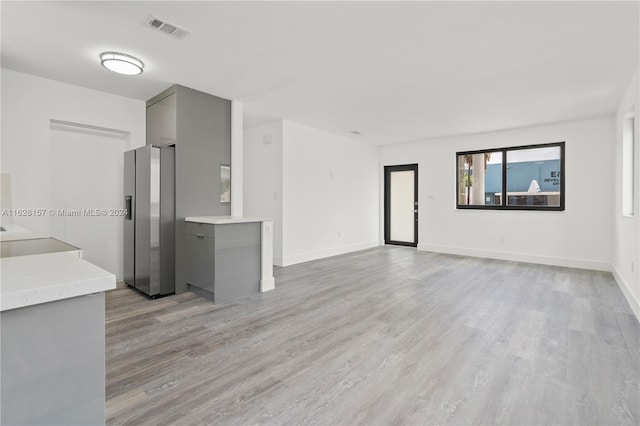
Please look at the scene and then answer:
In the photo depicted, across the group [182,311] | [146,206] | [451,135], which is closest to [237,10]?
[146,206]

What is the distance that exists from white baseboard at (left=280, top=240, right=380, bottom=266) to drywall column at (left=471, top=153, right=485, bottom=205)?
101 inches

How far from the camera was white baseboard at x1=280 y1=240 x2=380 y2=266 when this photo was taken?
5724 millimetres

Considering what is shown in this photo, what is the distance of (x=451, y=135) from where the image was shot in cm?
684

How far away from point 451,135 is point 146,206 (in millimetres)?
6007

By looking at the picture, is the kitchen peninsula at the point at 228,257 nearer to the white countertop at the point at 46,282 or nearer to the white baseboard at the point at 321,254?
the white baseboard at the point at 321,254

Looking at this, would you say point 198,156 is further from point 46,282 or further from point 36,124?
point 46,282

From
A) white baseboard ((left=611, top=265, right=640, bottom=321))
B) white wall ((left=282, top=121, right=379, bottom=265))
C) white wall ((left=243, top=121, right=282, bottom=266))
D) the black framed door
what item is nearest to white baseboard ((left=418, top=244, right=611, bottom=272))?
white baseboard ((left=611, top=265, right=640, bottom=321))

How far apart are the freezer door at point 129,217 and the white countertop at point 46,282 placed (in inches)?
131

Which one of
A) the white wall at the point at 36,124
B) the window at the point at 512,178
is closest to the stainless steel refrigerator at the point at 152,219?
the white wall at the point at 36,124

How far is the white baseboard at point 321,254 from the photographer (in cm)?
572

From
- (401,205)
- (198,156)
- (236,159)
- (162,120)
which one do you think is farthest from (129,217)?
(401,205)

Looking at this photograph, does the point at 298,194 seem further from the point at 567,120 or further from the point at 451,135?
the point at 567,120

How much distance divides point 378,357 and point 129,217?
3704mm

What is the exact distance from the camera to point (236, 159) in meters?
4.63
